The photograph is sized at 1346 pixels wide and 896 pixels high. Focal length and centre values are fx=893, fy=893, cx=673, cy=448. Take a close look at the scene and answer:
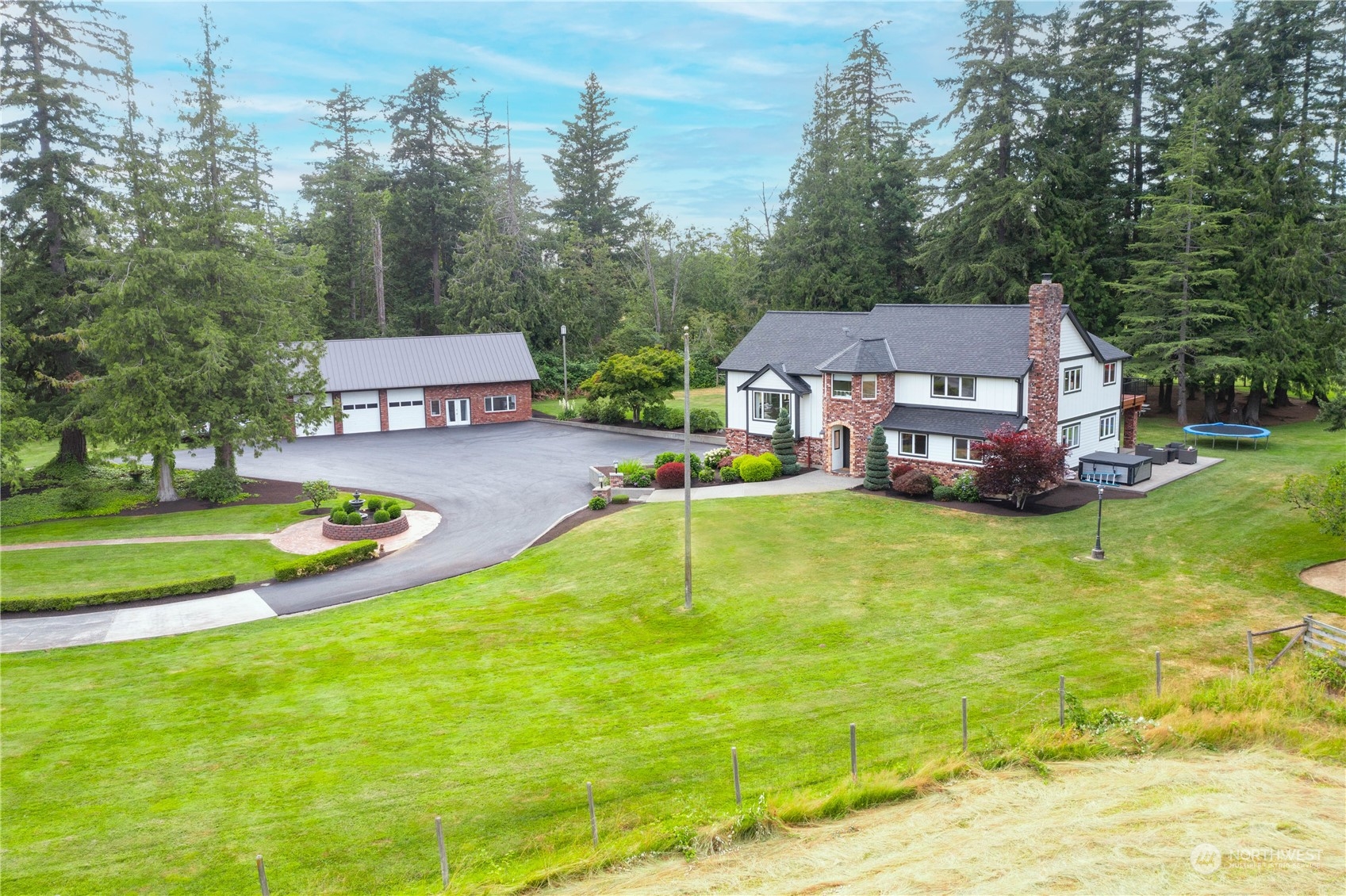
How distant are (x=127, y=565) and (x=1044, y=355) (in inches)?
1262

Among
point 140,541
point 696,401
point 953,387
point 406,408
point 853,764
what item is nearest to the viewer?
point 853,764

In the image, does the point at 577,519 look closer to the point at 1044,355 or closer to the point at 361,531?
the point at 361,531

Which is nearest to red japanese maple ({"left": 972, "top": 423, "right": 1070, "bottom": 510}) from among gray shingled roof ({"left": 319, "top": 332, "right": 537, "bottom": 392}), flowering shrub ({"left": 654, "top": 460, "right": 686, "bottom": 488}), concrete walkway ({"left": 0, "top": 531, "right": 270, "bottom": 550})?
flowering shrub ({"left": 654, "top": 460, "right": 686, "bottom": 488})

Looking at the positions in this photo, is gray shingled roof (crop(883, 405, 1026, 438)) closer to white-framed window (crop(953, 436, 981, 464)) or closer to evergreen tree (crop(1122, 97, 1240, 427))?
white-framed window (crop(953, 436, 981, 464))

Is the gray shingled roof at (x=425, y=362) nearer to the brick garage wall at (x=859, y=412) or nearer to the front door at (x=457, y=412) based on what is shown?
the front door at (x=457, y=412)

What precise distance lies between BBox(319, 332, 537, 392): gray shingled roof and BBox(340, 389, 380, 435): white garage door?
0.59 metres

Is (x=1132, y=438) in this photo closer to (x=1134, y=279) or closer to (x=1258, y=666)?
(x=1134, y=279)

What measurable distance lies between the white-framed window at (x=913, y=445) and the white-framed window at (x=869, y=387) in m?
1.99

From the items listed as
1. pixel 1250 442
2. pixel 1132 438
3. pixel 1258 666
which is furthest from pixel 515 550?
pixel 1250 442

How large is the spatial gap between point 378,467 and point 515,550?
16808 millimetres

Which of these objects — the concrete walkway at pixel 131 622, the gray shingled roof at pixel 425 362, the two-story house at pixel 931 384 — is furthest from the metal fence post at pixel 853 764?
the gray shingled roof at pixel 425 362

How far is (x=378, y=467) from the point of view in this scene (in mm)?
43406

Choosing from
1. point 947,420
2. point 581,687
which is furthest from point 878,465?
point 581,687

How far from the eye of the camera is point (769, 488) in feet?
116
